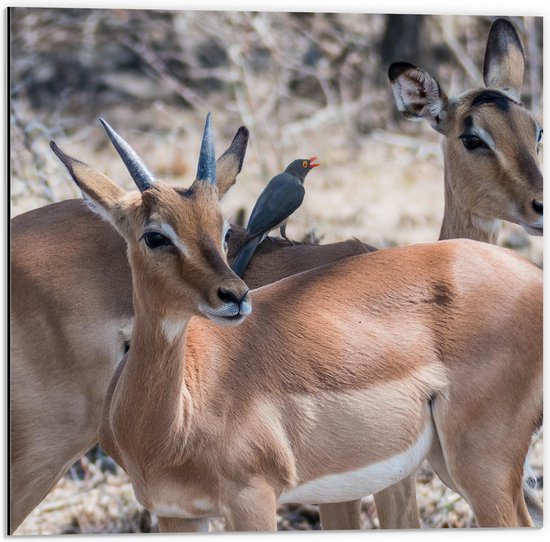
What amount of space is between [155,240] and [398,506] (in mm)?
1453

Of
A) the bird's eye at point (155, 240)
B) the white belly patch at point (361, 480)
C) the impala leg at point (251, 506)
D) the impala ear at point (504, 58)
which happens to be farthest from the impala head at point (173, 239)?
the impala ear at point (504, 58)

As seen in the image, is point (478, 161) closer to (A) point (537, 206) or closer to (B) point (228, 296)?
(A) point (537, 206)

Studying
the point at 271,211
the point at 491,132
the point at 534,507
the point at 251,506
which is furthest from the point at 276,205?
the point at 534,507

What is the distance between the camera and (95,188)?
3.27 meters

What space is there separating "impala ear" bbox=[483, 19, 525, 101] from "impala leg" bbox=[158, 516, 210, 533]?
179cm

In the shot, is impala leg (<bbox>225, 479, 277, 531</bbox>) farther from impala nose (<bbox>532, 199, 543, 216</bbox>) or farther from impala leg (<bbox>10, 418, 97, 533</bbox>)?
impala nose (<bbox>532, 199, 543, 216</bbox>)

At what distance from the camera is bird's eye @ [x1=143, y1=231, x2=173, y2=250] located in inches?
126

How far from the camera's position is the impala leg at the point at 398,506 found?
163 inches

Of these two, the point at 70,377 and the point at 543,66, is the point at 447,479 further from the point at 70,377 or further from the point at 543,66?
the point at 543,66

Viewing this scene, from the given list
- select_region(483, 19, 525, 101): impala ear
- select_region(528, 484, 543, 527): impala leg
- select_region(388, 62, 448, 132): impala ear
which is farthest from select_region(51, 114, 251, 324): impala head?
select_region(528, 484, 543, 527): impala leg

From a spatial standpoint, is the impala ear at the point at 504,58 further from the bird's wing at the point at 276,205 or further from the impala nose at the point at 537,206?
the bird's wing at the point at 276,205

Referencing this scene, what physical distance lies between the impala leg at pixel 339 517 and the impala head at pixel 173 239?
1.19 meters

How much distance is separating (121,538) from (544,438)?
145cm

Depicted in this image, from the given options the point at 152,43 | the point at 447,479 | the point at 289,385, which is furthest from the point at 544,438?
the point at 152,43
